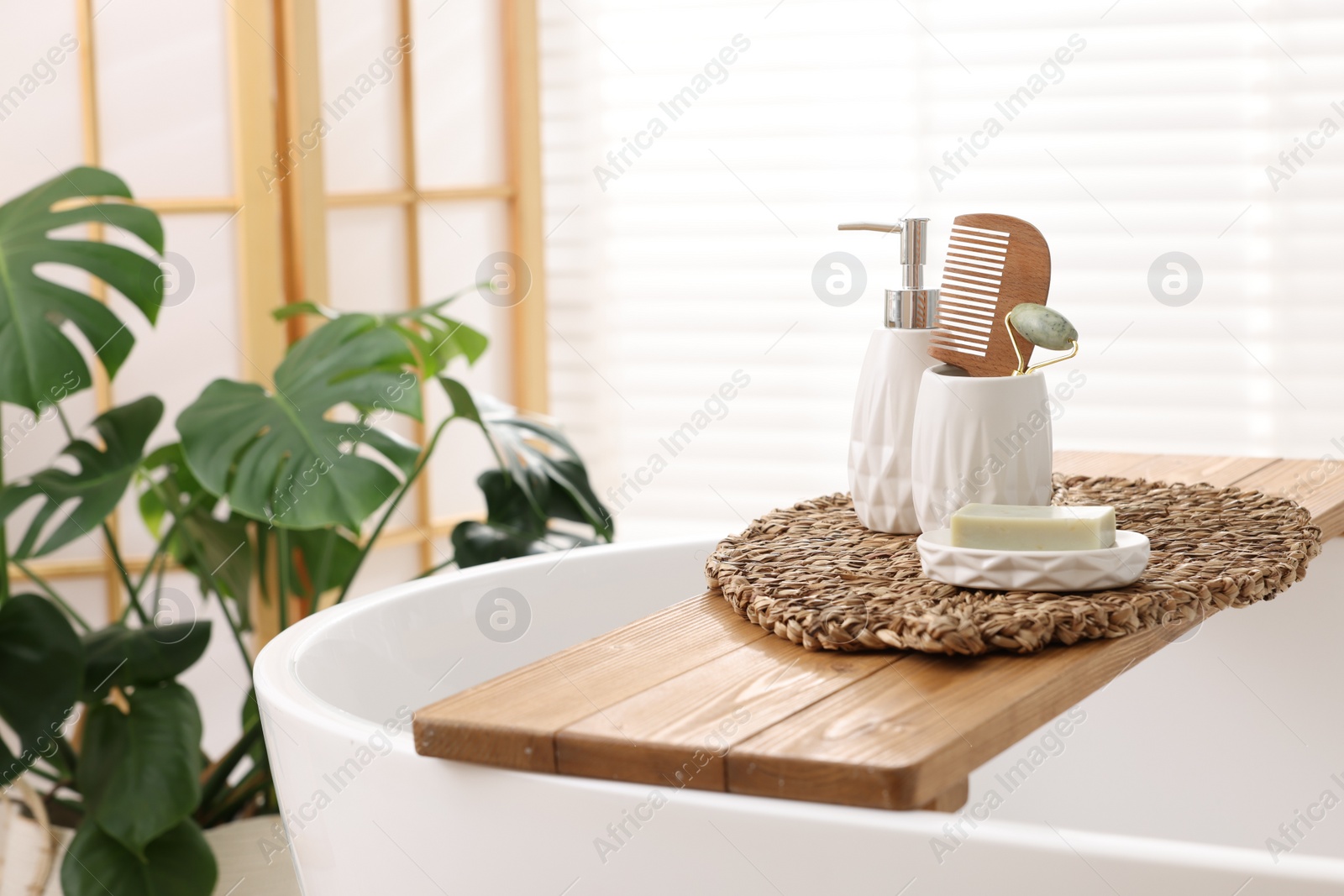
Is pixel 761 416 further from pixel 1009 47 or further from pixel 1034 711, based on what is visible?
pixel 1034 711

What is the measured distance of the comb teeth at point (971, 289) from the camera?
2.69 feet

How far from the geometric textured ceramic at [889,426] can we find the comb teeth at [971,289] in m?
0.02

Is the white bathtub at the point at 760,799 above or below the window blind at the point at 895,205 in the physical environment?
below

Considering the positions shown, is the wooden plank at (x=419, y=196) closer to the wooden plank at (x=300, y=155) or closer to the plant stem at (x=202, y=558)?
the wooden plank at (x=300, y=155)

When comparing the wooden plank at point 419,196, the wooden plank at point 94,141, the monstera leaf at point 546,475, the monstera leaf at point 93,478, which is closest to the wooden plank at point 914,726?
the monstera leaf at point 546,475

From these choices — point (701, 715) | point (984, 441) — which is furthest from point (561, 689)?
point (984, 441)

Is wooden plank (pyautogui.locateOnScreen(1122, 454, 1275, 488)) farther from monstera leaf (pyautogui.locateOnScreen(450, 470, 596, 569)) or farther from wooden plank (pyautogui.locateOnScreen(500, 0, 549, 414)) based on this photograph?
wooden plank (pyautogui.locateOnScreen(500, 0, 549, 414))

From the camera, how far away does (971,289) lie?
0.83 meters

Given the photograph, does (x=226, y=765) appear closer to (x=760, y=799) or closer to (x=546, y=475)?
(x=546, y=475)

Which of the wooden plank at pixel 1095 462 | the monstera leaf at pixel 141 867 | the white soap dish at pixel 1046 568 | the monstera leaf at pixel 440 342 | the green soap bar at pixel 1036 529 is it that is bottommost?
the monstera leaf at pixel 141 867

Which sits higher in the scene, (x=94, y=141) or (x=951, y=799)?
(x=94, y=141)

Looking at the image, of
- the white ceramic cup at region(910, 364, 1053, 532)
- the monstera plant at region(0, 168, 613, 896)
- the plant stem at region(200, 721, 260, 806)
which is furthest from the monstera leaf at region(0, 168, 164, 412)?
the white ceramic cup at region(910, 364, 1053, 532)

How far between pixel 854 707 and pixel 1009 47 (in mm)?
1658

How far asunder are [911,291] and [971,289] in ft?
0.16
